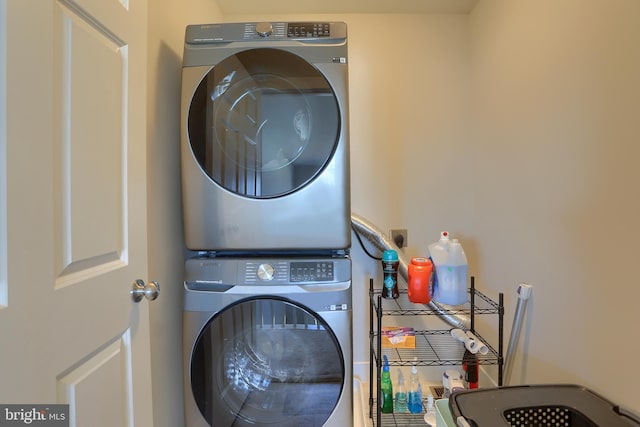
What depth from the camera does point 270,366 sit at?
3.92ft

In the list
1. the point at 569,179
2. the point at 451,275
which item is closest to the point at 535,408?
the point at 451,275

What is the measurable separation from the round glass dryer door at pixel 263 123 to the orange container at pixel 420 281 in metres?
0.58

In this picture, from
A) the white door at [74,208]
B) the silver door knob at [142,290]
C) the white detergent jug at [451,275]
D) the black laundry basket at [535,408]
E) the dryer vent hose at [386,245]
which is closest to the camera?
the white door at [74,208]

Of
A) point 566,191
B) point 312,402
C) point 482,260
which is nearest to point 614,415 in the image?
point 566,191

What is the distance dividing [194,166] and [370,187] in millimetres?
1052

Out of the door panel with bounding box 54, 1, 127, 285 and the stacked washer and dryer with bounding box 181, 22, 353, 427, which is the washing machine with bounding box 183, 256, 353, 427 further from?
the door panel with bounding box 54, 1, 127, 285

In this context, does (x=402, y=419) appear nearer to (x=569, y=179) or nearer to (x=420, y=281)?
(x=420, y=281)

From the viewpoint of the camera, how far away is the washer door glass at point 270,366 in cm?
116

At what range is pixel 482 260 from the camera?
1768 millimetres

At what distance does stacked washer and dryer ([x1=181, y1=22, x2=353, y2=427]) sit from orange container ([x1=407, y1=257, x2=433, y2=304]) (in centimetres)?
32

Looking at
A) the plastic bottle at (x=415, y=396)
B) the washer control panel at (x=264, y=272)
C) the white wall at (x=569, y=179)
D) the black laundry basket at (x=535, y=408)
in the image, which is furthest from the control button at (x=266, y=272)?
the white wall at (x=569, y=179)

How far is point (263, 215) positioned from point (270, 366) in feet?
1.86

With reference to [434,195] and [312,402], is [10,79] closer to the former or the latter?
[312,402]

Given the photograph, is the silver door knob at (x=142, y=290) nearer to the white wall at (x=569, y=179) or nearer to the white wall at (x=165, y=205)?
the white wall at (x=165, y=205)
